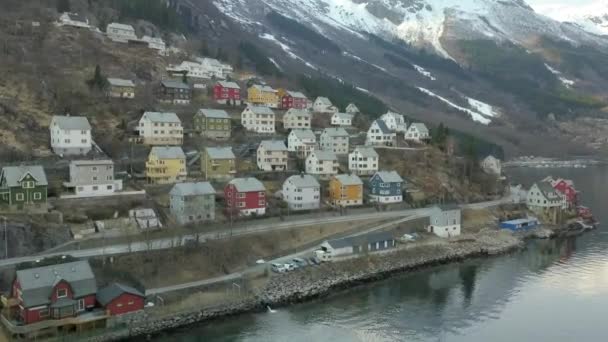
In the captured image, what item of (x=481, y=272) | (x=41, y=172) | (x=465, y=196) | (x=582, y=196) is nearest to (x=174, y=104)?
(x=41, y=172)

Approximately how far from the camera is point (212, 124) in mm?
51594

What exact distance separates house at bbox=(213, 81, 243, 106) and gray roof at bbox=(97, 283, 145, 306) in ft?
119

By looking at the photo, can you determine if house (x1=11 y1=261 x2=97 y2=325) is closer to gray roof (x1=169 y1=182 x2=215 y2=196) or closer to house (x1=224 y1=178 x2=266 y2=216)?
gray roof (x1=169 y1=182 x2=215 y2=196)

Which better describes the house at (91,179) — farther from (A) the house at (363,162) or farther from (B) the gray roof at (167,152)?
(A) the house at (363,162)

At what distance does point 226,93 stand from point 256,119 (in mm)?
7270

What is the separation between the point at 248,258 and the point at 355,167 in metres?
20.9

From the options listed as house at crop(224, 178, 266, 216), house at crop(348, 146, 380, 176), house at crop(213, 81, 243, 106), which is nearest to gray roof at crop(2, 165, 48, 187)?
house at crop(224, 178, 266, 216)

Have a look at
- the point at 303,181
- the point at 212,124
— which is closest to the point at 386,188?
the point at 303,181

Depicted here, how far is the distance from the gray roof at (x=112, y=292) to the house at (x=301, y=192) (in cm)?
1765

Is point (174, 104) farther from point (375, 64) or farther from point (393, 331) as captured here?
point (375, 64)

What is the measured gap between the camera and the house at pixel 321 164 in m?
49.7

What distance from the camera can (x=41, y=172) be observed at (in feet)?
111

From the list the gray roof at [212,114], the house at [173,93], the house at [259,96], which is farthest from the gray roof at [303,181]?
the house at [259,96]

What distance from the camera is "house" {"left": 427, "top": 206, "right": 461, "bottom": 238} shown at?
4372 centimetres
